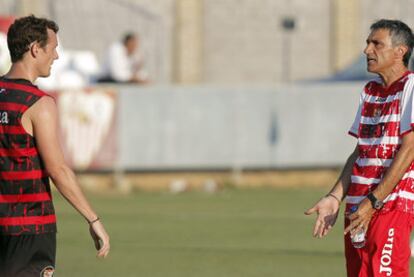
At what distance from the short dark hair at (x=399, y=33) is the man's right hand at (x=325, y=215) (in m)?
0.90

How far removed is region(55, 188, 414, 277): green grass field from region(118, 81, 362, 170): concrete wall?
1.03m

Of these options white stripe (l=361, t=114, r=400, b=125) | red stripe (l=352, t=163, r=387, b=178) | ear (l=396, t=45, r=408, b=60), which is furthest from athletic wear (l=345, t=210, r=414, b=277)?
ear (l=396, t=45, r=408, b=60)

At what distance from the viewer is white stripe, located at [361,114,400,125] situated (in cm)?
801

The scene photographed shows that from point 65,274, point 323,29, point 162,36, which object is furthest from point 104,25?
point 65,274

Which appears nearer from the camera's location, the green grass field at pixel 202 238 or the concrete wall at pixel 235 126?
the green grass field at pixel 202 238

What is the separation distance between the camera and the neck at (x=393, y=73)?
26.6 ft

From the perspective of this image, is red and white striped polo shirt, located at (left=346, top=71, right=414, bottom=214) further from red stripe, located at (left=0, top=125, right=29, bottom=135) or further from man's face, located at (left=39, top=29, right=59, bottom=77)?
red stripe, located at (left=0, top=125, right=29, bottom=135)

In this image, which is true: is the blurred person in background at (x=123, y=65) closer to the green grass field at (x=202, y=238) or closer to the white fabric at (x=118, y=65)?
the white fabric at (x=118, y=65)

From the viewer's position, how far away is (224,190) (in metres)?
24.0

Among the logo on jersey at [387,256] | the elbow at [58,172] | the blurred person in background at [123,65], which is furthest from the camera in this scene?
A: the blurred person in background at [123,65]

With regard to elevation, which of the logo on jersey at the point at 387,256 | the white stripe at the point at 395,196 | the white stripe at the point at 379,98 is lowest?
the logo on jersey at the point at 387,256

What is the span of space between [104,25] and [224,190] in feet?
45.1

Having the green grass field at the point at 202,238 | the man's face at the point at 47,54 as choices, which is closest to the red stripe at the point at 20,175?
the man's face at the point at 47,54


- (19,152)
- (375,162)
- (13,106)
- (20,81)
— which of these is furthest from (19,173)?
(375,162)
